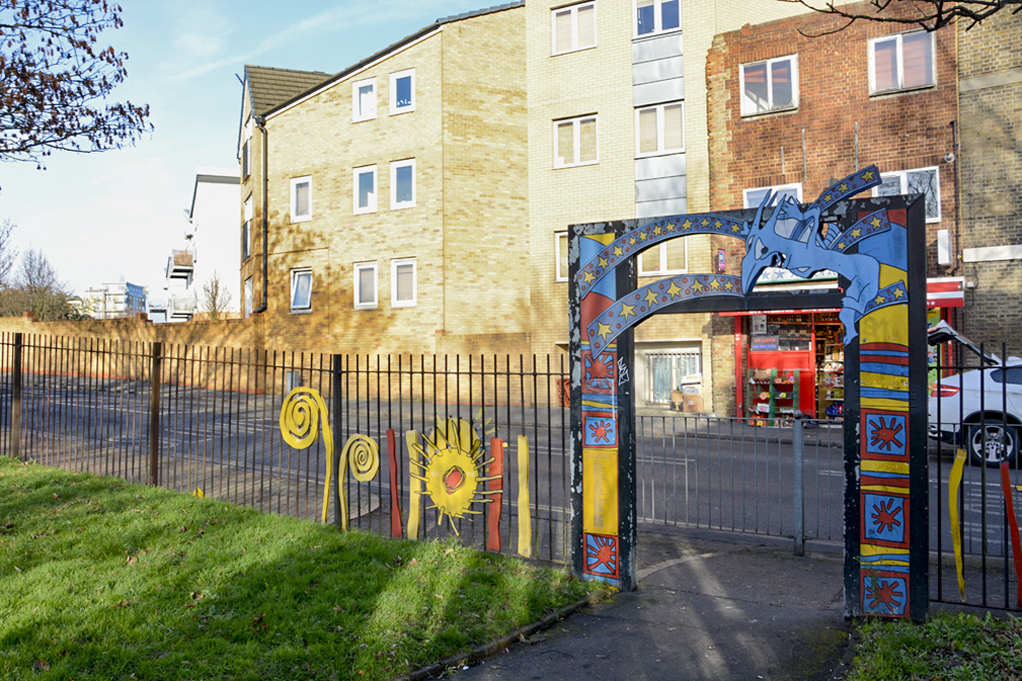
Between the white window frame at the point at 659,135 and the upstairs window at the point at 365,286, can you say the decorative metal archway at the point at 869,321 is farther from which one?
the upstairs window at the point at 365,286

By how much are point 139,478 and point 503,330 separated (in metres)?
15.3

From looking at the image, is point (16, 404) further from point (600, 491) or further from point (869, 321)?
point (869, 321)

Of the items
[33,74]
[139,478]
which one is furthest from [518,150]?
[139,478]

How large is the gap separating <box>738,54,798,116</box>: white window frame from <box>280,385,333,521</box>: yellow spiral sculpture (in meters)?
15.6

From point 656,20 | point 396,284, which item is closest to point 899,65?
point 656,20

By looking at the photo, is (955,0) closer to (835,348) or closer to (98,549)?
(98,549)

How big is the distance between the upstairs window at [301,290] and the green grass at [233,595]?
1867 cm

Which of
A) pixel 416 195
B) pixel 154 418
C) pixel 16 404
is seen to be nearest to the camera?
pixel 154 418

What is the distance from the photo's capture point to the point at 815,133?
1900 centimetres

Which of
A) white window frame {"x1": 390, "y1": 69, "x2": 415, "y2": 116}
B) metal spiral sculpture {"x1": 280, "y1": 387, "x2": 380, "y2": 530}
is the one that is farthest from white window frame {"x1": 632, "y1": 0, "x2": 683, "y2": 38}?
metal spiral sculpture {"x1": 280, "y1": 387, "x2": 380, "y2": 530}

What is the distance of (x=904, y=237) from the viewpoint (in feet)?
18.1

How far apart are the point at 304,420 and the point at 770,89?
1612 centimetres

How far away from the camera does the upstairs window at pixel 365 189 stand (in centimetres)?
2479

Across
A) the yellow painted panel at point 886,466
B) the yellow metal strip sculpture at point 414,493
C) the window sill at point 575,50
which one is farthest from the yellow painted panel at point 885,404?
the window sill at point 575,50
